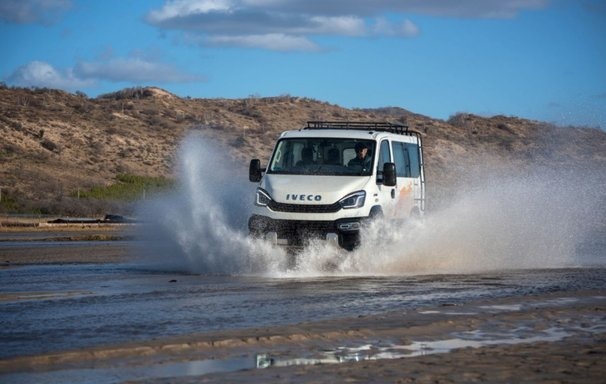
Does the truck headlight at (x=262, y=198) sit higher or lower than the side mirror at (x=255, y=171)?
lower

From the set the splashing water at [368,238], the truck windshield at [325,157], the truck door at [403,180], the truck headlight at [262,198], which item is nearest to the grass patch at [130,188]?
the splashing water at [368,238]

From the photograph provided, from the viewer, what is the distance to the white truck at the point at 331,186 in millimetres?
19062

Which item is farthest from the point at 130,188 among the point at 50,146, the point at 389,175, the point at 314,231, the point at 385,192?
the point at 314,231

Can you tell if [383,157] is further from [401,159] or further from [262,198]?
[262,198]

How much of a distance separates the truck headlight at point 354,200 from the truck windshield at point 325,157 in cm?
60

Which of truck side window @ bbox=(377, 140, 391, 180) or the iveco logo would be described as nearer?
the iveco logo

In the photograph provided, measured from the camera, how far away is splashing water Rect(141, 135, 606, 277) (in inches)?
763

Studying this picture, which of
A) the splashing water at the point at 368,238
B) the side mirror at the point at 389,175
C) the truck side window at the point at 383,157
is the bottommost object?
the splashing water at the point at 368,238

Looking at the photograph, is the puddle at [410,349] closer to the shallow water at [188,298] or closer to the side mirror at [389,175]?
the shallow water at [188,298]

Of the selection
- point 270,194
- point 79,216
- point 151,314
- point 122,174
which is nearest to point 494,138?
point 122,174

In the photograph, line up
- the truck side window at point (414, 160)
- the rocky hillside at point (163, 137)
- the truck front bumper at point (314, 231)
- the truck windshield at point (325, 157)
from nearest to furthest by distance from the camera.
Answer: the truck front bumper at point (314, 231), the truck windshield at point (325, 157), the truck side window at point (414, 160), the rocky hillside at point (163, 137)

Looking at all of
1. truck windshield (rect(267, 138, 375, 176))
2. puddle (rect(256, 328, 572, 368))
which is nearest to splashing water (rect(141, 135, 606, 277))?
truck windshield (rect(267, 138, 375, 176))

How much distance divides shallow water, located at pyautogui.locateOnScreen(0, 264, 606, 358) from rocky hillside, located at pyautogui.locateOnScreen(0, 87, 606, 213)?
32.3 meters

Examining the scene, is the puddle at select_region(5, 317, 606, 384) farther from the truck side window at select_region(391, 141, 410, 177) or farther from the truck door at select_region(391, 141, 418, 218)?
the truck side window at select_region(391, 141, 410, 177)
